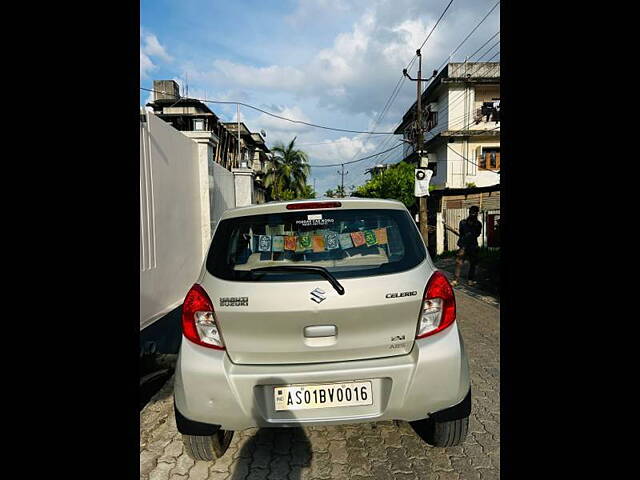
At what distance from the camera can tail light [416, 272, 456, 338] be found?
6.36 feet

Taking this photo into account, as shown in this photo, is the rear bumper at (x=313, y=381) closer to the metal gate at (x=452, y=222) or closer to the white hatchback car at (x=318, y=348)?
the white hatchback car at (x=318, y=348)

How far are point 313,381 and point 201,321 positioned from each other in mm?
671

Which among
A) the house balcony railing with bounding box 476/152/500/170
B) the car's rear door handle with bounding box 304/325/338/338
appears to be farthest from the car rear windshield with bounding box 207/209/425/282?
the house balcony railing with bounding box 476/152/500/170

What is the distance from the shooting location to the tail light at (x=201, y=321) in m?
1.92

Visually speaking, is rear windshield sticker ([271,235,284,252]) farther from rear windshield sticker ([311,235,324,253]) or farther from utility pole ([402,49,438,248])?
utility pole ([402,49,438,248])

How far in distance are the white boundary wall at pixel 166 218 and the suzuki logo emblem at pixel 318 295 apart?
10.5 ft

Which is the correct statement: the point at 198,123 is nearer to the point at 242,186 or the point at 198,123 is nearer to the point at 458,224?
the point at 242,186

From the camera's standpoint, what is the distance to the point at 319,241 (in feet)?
6.97

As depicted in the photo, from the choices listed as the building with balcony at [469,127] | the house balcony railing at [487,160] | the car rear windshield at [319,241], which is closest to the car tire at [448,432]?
the car rear windshield at [319,241]
